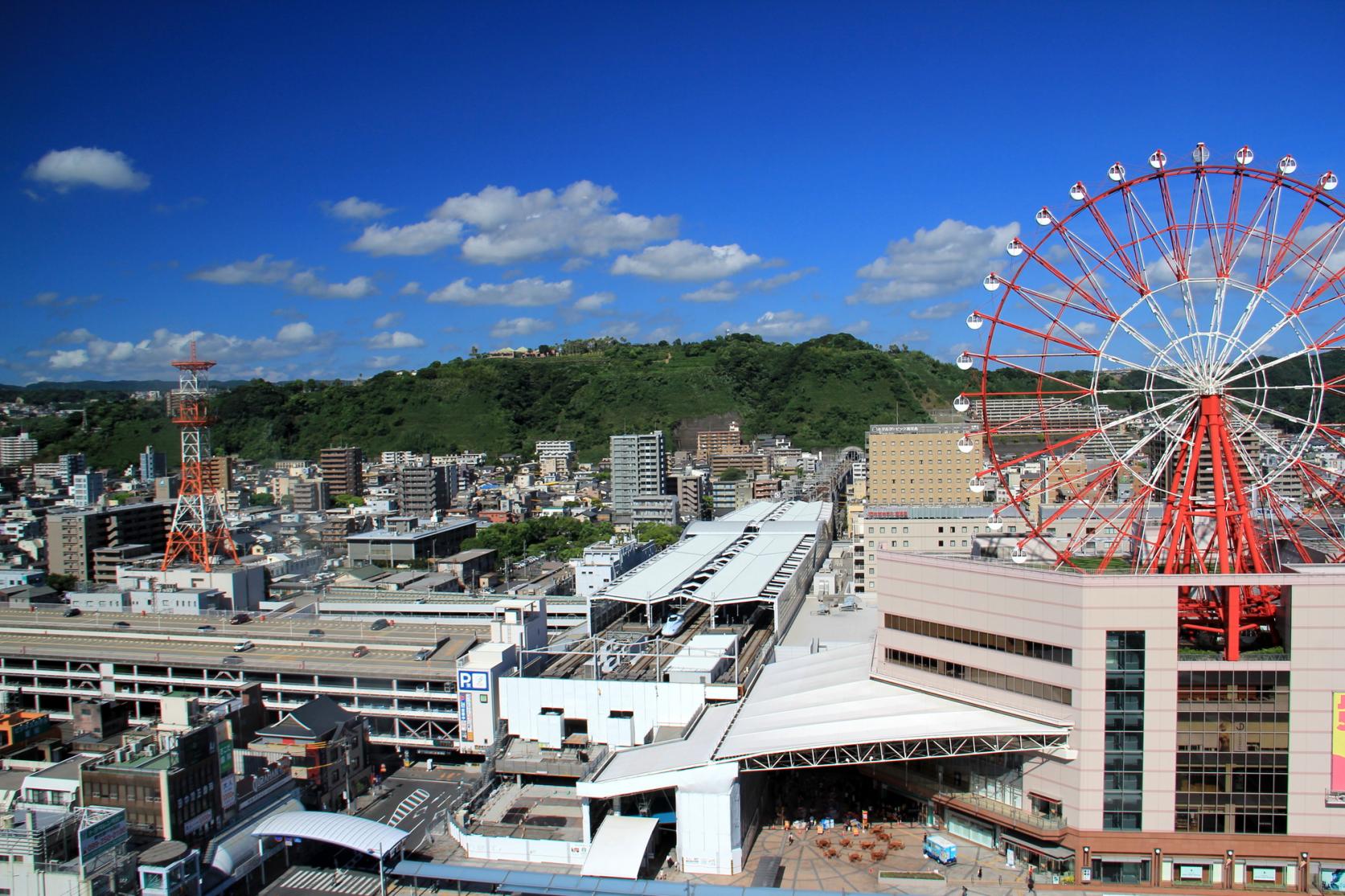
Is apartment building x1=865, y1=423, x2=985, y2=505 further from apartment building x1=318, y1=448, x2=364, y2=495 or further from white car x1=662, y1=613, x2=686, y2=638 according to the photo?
apartment building x1=318, y1=448, x2=364, y2=495

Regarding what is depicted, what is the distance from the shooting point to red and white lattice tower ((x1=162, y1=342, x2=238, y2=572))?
41438mm

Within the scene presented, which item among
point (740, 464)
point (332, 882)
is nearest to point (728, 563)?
point (332, 882)

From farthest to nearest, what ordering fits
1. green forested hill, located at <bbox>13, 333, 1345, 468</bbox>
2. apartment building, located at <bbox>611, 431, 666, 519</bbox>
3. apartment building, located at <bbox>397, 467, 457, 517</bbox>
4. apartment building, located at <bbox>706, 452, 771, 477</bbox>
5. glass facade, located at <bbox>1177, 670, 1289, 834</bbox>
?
green forested hill, located at <bbox>13, 333, 1345, 468</bbox>
apartment building, located at <bbox>706, 452, 771, 477</bbox>
apartment building, located at <bbox>397, 467, 457, 517</bbox>
apartment building, located at <bbox>611, 431, 666, 519</bbox>
glass facade, located at <bbox>1177, 670, 1289, 834</bbox>

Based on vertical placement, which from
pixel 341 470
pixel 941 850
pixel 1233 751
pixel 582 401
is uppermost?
pixel 582 401

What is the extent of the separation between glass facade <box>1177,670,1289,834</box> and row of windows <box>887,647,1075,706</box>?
6.62 feet

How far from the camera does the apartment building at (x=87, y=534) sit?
49312mm

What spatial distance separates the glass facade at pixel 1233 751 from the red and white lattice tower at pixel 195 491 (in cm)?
3655

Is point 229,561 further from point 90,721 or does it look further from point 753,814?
point 753,814

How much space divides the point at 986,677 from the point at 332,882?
13005 mm

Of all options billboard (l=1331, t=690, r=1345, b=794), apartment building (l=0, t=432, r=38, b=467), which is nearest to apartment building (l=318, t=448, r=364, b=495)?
apartment building (l=0, t=432, r=38, b=467)

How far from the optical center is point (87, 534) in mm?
49375

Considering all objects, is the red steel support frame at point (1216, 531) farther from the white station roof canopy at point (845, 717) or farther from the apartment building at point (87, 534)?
the apartment building at point (87, 534)

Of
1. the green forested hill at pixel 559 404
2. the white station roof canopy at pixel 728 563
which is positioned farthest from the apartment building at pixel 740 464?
the white station roof canopy at pixel 728 563

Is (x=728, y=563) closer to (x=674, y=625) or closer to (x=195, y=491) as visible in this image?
(x=674, y=625)
